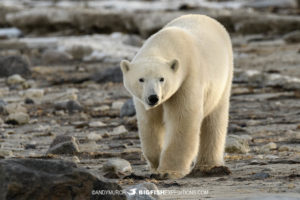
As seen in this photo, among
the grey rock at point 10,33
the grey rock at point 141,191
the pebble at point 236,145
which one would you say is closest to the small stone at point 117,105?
the pebble at point 236,145

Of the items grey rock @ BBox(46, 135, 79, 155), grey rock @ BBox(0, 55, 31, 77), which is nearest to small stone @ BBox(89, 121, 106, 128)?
grey rock @ BBox(46, 135, 79, 155)

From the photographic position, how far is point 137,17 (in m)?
18.6

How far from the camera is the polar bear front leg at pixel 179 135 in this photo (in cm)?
541

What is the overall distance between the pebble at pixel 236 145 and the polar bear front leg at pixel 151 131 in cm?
103

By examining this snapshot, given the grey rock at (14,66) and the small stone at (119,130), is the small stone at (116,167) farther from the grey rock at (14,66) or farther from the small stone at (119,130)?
the grey rock at (14,66)

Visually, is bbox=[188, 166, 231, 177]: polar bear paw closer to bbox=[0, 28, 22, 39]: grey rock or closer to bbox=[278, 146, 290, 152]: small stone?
bbox=[278, 146, 290, 152]: small stone

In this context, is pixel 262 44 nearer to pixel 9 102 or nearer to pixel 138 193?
pixel 9 102

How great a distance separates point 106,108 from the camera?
29.8ft

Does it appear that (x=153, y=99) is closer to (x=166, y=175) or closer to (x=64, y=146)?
(x=166, y=175)

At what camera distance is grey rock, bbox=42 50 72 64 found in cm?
1480

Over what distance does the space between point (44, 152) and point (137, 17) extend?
12449mm

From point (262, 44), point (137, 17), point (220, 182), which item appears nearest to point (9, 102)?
point (220, 182)

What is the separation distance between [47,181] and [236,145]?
328cm

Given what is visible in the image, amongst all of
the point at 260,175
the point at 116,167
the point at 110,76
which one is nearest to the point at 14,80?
the point at 110,76
